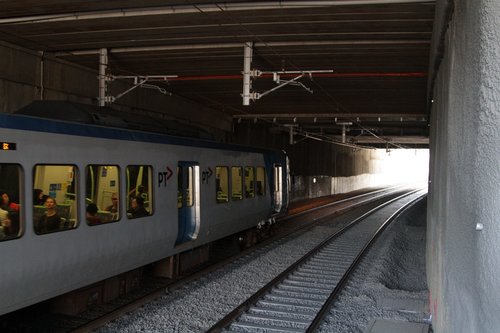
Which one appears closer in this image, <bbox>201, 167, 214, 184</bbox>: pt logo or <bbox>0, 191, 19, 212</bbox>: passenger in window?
<bbox>0, 191, 19, 212</bbox>: passenger in window

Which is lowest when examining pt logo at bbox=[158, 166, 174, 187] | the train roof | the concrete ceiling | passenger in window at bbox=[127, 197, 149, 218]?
passenger in window at bbox=[127, 197, 149, 218]

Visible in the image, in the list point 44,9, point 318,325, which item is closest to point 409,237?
Result: point 318,325

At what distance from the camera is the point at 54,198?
21.9 ft

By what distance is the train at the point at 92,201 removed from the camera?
19.7 feet

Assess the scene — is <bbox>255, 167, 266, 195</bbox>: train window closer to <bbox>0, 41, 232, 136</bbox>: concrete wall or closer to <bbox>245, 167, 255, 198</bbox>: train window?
<bbox>245, 167, 255, 198</bbox>: train window

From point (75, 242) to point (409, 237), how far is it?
49.1ft

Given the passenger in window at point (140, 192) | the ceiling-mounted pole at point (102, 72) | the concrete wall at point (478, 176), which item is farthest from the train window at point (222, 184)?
the concrete wall at point (478, 176)

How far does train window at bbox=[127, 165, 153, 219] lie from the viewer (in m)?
8.42

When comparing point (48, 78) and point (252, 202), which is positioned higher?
point (48, 78)

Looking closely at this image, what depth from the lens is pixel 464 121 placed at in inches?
133

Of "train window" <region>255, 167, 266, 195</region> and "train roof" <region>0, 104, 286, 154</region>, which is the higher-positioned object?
"train roof" <region>0, 104, 286, 154</region>

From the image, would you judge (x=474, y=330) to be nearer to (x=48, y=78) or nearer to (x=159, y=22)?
(x=159, y=22)

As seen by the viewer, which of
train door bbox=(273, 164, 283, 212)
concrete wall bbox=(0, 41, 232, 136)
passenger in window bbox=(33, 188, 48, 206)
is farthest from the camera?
train door bbox=(273, 164, 283, 212)

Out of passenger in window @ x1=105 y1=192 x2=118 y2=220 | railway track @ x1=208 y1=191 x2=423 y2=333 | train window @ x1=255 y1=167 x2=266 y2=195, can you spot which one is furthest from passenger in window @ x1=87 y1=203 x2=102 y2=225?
train window @ x1=255 y1=167 x2=266 y2=195
